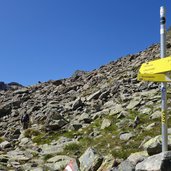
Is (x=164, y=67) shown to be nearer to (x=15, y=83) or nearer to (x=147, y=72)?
(x=147, y=72)

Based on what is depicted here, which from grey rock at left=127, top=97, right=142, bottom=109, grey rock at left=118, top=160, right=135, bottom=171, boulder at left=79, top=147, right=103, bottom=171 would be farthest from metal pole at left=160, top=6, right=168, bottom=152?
grey rock at left=127, top=97, right=142, bottom=109

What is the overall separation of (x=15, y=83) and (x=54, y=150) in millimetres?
122365

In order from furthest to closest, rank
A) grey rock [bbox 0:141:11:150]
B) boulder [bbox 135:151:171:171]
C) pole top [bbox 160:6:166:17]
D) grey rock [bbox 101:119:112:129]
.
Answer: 1. grey rock [bbox 0:141:11:150]
2. grey rock [bbox 101:119:112:129]
3. boulder [bbox 135:151:171:171]
4. pole top [bbox 160:6:166:17]

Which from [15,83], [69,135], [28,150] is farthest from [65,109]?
[15,83]

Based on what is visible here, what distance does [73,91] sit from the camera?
49.9m

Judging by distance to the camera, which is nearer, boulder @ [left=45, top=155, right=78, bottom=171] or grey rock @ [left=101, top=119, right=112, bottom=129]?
boulder @ [left=45, top=155, right=78, bottom=171]

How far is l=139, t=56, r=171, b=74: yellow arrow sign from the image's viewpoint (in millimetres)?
10677

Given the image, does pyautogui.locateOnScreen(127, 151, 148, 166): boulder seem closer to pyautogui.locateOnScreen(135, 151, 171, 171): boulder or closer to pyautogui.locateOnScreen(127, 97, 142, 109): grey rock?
pyautogui.locateOnScreen(135, 151, 171, 171): boulder

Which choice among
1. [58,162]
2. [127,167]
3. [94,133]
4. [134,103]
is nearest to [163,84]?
[127,167]

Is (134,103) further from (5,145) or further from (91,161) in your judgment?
(91,161)

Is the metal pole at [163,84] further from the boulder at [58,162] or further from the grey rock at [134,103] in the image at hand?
the grey rock at [134,103]

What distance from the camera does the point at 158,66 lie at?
36.4 feet

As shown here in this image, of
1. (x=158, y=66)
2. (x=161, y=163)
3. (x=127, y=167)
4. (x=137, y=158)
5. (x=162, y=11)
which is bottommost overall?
(x=161, y=163)

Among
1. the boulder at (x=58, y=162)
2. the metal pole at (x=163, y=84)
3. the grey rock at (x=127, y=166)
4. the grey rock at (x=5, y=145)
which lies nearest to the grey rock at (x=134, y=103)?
the grey rock at (x=5, y=145)
